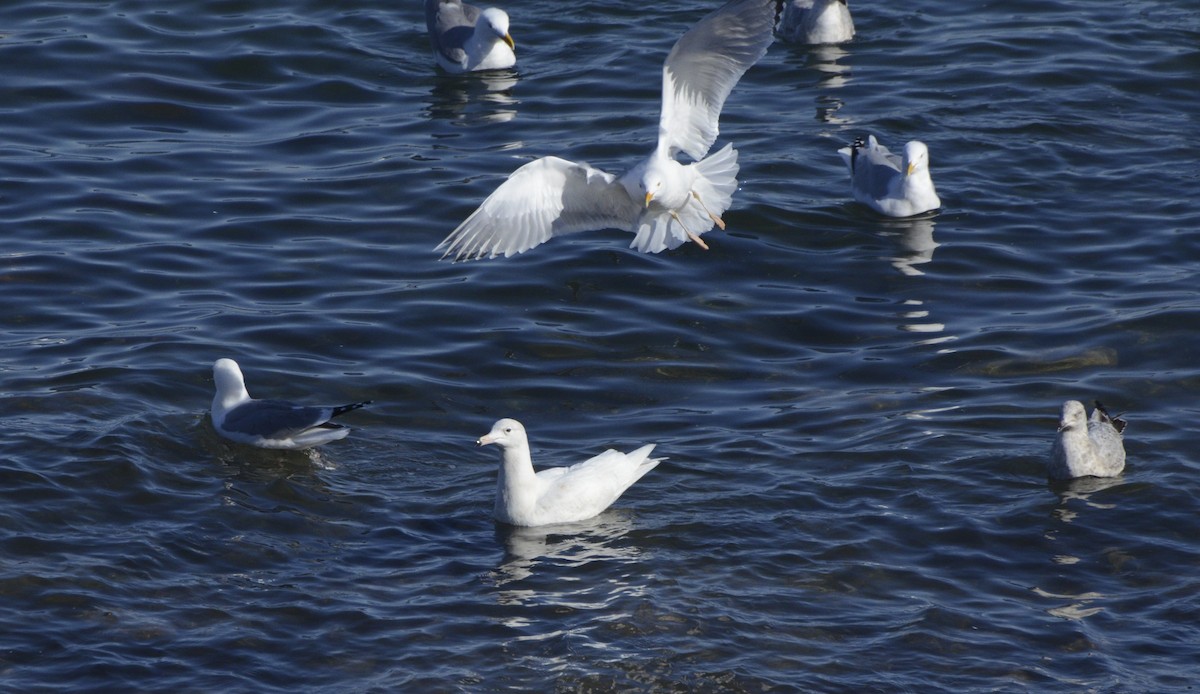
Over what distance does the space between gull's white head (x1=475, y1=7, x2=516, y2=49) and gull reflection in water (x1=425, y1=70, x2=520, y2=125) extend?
0.42 metres

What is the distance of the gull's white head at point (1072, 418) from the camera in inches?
361

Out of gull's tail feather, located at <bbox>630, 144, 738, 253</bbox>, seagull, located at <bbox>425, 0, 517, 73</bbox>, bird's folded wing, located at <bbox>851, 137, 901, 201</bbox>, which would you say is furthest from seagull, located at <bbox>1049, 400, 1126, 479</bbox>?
seagull, located at <bbox>425, 0, 517, 73</bbox>

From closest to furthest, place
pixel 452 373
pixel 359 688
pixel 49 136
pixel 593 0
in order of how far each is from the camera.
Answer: pixel 359 688
pixel 452 373
pixel 49 136
pixel 593 0

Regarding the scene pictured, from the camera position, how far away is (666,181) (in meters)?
10.5

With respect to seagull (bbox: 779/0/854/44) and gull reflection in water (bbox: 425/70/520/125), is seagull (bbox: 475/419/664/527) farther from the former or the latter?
seagull (bbox: 779/0/854/44)

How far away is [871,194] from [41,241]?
21.6 ft

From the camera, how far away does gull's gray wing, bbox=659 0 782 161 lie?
34.6 ft

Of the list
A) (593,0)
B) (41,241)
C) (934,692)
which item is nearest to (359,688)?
(934,692)

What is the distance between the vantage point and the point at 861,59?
17.3 m

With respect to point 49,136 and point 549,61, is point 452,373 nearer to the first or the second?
point 49,136

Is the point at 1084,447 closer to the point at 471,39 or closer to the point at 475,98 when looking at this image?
the point at 475,98

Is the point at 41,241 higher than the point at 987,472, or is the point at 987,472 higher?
the point at 41,241

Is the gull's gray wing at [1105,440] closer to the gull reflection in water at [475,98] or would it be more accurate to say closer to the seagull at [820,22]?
the gull reflection in water at [475,98]

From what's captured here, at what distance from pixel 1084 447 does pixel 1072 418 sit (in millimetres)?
173
